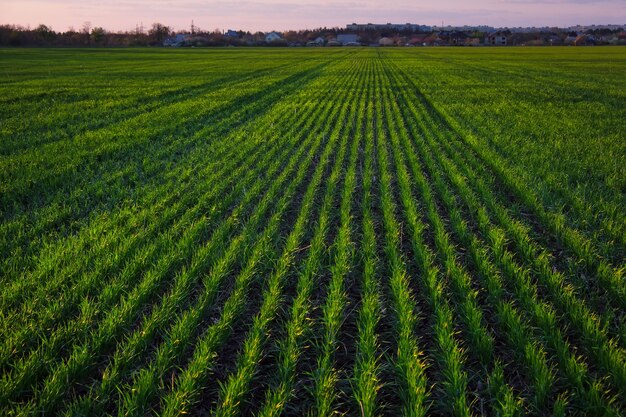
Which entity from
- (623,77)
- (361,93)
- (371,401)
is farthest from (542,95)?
(371,401)

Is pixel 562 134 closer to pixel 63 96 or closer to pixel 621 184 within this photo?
pixel 621 184

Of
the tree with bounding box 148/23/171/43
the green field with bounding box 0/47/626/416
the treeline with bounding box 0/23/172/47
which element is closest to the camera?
the green field with bounding box 0/47/626/416

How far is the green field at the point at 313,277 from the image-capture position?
10.9 feet

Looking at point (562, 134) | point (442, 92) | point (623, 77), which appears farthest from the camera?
point (623, 77)

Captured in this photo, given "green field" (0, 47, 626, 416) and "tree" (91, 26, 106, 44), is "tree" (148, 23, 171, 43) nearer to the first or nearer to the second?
"tree" (91, 26, 106, 44)

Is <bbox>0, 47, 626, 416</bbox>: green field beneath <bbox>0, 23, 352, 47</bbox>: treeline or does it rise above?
beneath

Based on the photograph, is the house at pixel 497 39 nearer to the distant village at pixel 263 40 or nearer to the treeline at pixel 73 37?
the distant village at pixel 263 40

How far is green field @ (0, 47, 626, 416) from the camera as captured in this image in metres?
3.33

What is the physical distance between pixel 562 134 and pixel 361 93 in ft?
42.0

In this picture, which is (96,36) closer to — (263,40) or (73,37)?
(73,37)

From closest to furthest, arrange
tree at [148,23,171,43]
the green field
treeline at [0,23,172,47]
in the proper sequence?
the green field → treeline at [0,23,172,47] → tree at [148,23,171,43]

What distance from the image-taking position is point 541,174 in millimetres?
8922

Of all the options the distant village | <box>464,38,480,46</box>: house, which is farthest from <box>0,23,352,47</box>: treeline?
<box>464,38,480,46</box>: house

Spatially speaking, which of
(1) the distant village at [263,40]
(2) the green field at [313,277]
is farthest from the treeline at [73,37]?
(2) the green field at [313,277]
